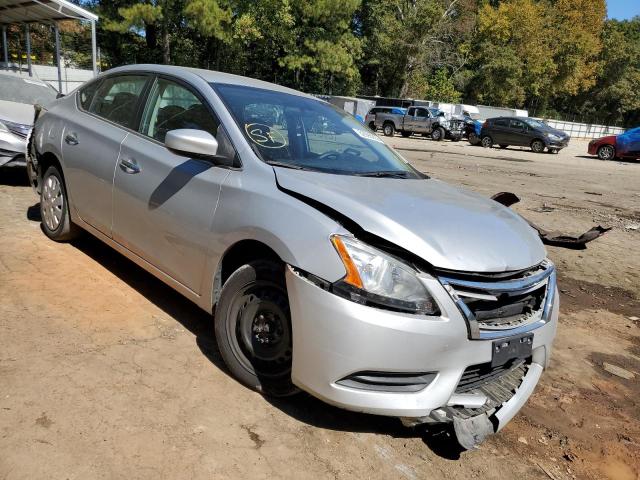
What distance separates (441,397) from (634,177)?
1648cm

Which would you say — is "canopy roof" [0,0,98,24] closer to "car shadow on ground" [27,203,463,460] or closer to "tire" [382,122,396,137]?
"car shadow on ground" [27,203,463,460]

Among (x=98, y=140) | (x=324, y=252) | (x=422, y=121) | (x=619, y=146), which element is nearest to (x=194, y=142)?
(x=324, y=252)

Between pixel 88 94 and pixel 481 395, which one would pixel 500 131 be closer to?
pixel 88 94

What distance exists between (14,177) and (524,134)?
2247 cm

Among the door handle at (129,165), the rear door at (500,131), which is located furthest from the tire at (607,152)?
the door handle at (129,165)

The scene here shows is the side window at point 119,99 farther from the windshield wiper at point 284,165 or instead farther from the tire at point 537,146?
the tire at point 537,146

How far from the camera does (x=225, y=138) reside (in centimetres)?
314

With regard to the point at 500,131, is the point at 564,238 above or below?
above

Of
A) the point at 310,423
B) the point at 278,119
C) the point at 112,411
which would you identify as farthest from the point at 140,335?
the point at 278,119

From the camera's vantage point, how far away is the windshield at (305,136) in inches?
126

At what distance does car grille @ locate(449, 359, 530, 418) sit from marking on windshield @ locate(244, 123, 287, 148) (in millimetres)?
1683

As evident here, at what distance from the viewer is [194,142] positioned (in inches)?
117

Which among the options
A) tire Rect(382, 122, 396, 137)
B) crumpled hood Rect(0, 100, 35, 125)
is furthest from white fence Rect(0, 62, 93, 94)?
tire Rect(382, 122, 396, 137)

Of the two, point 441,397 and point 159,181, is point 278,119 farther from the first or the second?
point 441,397
